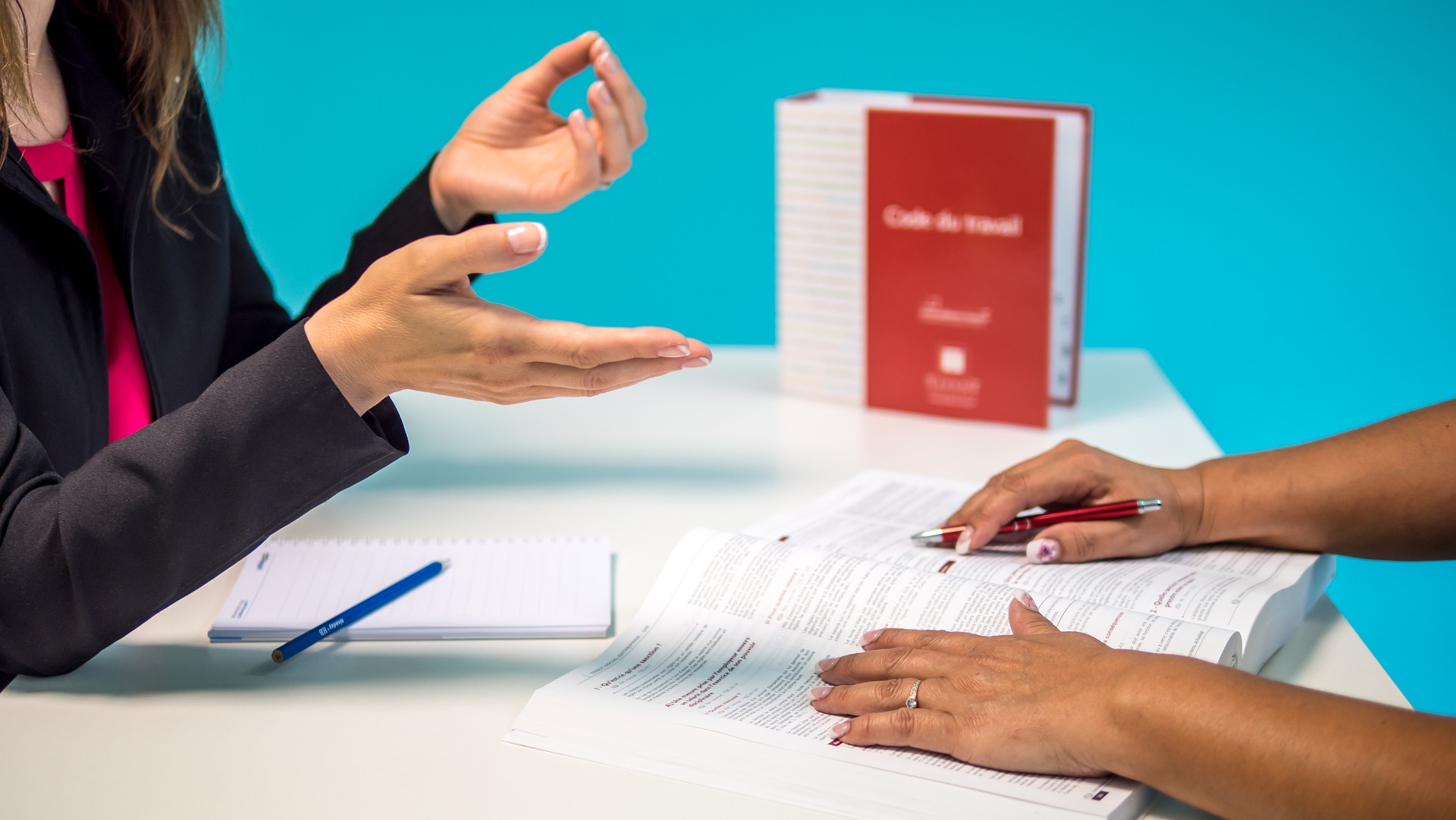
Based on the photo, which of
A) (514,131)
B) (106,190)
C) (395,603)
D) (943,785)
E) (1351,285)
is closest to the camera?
(943,785)

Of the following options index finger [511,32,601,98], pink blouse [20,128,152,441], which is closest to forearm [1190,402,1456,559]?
index finger [511,32,601,98]

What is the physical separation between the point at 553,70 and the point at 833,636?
0.76m

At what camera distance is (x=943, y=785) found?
2.28 feet

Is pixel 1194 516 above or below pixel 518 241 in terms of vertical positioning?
below

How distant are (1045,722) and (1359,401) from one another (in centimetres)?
234

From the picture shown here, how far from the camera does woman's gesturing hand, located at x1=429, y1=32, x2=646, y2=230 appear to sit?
49.9 inches

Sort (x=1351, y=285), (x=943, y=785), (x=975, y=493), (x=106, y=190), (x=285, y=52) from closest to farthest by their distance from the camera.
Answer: (x=943, y=785) < (x=975, y=493) < (x=106, y=190) < (x=1351, y=285) < (x=285, y=52)

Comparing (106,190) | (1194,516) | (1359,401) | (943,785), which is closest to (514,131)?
(106,190)

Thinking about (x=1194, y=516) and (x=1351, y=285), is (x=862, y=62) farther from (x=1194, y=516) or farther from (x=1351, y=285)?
(x=1194, y=516)

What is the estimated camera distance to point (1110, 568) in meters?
0.98

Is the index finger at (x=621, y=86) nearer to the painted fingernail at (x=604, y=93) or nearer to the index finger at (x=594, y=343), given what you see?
the painted fingernail at (x=604, y=93)

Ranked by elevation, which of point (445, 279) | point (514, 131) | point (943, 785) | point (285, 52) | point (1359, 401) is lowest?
point (1359, 401)

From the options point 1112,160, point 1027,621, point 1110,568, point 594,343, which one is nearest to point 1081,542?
point 1110,568

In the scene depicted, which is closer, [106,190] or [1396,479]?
[1396,479]
